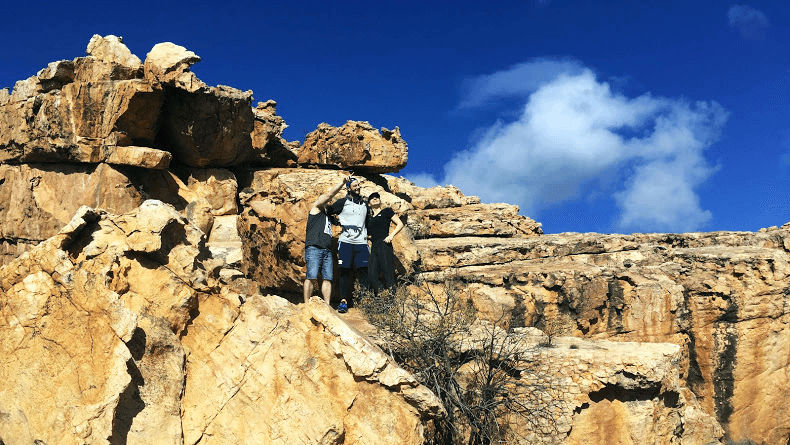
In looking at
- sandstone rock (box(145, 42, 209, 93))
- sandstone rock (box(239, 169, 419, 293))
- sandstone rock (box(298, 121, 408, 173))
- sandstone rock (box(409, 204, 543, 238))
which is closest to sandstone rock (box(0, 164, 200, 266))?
sandstone rock (box(145, 42, 209, 93))

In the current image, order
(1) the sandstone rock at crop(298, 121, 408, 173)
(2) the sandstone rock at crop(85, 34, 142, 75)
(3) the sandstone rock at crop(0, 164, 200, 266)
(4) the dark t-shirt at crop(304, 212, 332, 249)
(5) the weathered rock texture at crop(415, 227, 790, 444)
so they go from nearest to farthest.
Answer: (4) the dark t-shirt at crop(304, 212, 332, 249), (5) the weathered rock texture at crop(415, 227, 790, 444), (3) the sandstone rock at crop(0, 164, 200, 266), (2) the sandstone rock at crop(85, 34, 142, 75), (1) the sandstone rock at crop(298, 121, 408, 173)

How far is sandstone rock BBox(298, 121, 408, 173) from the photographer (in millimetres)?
16047

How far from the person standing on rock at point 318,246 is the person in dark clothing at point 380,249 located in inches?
24.4

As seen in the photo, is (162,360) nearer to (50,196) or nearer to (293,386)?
(293,386)

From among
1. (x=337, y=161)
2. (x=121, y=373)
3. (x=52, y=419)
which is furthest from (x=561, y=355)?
(x=337, y=161)

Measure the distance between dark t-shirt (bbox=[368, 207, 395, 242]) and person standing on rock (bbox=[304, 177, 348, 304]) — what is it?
675mm

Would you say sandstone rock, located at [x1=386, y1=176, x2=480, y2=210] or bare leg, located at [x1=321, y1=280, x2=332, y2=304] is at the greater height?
sandstone rock, located at [x1=386, y1=176, x2=480, y2=210]

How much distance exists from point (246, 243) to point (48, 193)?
7.36 m

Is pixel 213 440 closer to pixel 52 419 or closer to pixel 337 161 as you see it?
pixel 52 419

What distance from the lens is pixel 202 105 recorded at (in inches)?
577

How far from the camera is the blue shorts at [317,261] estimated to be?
759cm

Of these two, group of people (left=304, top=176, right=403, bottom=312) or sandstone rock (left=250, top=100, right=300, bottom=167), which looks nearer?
group of people (left=304, top=176, right=403, bottom=312)

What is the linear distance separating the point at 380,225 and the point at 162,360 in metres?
3.84

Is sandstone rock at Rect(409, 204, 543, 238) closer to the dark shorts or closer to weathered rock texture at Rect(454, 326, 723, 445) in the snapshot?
the dark shorts
